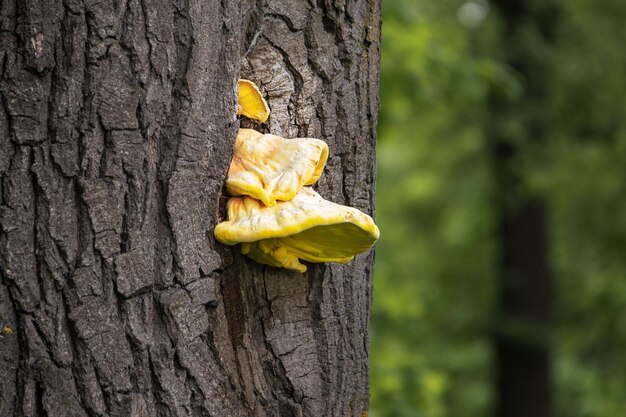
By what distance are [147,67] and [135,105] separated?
102mm

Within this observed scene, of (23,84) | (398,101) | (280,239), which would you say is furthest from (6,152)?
(398,101)

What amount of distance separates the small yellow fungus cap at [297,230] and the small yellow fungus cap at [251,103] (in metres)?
0.25

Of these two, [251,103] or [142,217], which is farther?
Answer: [251,103]

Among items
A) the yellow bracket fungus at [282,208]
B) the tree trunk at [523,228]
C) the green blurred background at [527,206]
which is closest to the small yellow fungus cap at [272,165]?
the yellow bracket fungus at [282,208]

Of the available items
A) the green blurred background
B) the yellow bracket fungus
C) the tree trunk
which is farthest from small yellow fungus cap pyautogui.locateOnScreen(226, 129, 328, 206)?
the tree trunk

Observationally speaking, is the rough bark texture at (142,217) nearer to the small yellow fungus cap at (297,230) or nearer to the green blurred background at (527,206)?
the small yellow fungus cap at (297,230)

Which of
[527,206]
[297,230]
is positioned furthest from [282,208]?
[527,206]

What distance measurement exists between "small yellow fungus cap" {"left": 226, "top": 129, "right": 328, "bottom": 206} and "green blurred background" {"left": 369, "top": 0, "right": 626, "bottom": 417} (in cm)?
478

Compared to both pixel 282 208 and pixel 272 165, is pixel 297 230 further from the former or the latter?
pixel 272 165

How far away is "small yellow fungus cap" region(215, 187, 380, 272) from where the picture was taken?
2143 millimetres

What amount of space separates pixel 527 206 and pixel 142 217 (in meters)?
9.75

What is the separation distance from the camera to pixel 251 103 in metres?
2.38

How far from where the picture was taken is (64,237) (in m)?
2.11

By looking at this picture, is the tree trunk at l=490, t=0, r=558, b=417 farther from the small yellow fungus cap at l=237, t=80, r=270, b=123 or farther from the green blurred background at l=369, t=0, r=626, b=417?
the small yellow fungus cap at l=237, t=80, r=270, b=123
